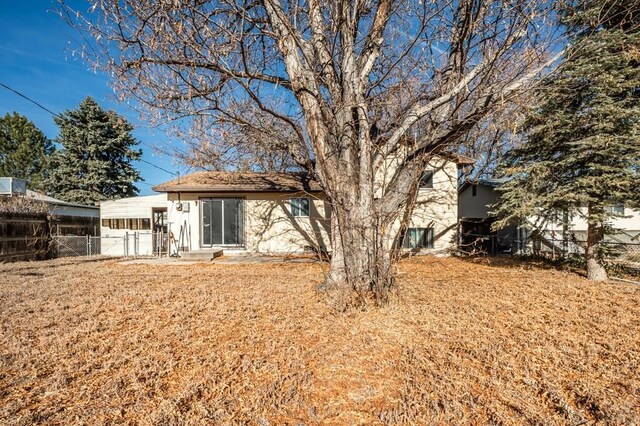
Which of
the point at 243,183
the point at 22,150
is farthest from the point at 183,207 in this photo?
the point at 22,150

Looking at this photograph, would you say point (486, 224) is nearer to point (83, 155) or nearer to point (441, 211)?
point (441, 211)

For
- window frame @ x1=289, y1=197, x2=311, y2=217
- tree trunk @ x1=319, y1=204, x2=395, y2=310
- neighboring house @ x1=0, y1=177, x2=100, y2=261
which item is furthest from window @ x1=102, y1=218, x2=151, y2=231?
tree trunk @ x1=319, y1=204, x2=395, y2=310

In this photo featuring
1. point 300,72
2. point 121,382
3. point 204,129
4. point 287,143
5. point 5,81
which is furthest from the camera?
point 5,81

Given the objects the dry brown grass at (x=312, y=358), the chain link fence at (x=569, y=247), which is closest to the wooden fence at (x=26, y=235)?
the dry brown grass at (x=312, y=358)

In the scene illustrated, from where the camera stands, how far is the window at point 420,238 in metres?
12.4

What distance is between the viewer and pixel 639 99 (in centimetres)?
693

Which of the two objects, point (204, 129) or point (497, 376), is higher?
point (204, 129)

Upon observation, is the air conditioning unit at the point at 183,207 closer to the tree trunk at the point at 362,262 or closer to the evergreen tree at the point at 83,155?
the tree trunk at the point at 362,262

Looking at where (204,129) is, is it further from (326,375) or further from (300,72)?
(326,375)

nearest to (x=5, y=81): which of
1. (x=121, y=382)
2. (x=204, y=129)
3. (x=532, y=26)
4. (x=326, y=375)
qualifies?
(x=204, y=129)

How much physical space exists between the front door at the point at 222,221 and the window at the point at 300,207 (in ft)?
6.35

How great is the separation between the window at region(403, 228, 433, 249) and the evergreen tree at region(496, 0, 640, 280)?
14.5ft

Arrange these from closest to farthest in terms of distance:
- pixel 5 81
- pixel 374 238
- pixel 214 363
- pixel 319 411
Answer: pixel 319 411, pixel 214 363, pixel 374 238, pixel 5 81

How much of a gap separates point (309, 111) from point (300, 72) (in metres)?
0.65
